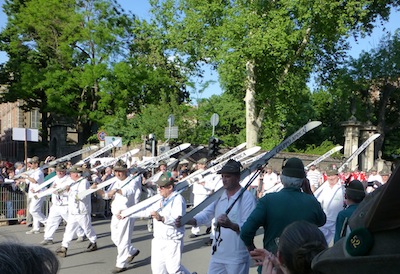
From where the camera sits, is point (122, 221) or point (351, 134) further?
point (351, 134)

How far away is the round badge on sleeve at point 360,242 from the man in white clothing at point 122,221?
7.70 meters

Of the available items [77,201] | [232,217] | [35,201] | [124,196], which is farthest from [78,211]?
[232,217]

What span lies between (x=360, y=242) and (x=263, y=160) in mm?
4064

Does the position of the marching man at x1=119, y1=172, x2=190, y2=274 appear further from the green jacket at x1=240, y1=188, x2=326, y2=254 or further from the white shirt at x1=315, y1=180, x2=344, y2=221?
the white shirt at x1=315, y1=180, x2=344, y2=221

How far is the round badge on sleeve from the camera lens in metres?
1.09

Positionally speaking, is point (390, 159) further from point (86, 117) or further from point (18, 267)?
point (18, 267)

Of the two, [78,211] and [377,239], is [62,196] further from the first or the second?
[377,239]

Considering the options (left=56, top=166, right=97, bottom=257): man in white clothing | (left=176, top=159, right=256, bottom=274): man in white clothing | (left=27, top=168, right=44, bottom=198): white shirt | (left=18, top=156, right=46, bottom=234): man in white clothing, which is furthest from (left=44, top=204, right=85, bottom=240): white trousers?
(left=176, top=159, right=256, bottom=274): man in white clothing

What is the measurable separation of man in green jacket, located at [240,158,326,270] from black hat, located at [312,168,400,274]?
3402mm

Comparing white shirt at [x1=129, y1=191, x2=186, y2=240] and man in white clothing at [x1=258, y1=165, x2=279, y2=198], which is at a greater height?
white shirt at [x1=129, y1=191, x2=186, y2=240]

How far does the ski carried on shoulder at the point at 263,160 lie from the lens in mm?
5184

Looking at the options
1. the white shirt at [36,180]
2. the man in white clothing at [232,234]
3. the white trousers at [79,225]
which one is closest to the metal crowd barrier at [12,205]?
the white shirt at [36,180]

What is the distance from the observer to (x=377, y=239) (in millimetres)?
1085

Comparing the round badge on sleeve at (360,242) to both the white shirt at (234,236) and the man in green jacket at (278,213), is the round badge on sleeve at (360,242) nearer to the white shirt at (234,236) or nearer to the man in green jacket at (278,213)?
the man in green jacket at (278,213)
